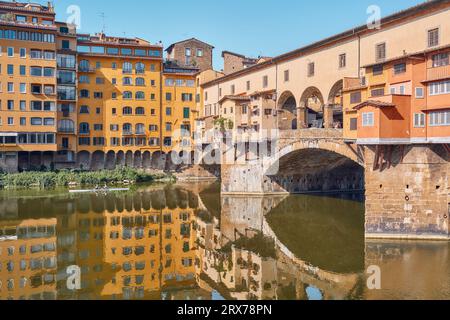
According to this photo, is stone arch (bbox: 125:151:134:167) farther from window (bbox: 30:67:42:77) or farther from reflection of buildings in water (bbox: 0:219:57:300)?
reflection of buildings in water (bbox: 0:219:57:300)

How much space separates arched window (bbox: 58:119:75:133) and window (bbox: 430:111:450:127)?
47.0 meters

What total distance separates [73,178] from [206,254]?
34667 mm

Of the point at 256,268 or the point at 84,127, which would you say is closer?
the point at 256,268

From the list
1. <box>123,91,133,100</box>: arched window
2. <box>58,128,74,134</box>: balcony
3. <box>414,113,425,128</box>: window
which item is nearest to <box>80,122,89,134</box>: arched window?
<box>58,128,74,134</box>: balcony

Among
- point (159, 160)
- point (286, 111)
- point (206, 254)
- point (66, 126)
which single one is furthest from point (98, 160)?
point (206, 254)

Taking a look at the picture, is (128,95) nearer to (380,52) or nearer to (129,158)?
(129,158)

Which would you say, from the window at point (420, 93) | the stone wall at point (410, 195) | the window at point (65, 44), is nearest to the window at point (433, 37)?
the window at point (420, 93)

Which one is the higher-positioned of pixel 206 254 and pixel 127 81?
pixel 127 81

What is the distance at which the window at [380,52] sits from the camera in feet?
100

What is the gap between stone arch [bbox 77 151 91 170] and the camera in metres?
62.4

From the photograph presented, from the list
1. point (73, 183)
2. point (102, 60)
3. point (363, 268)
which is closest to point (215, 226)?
point (363, 268)

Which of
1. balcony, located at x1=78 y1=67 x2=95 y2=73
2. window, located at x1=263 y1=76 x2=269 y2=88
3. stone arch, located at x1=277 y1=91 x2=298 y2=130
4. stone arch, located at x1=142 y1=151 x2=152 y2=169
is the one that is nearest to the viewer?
stone arch, located at x1=277 y1=91 x2=298 y2=130

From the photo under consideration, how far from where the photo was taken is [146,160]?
66.2 metres
